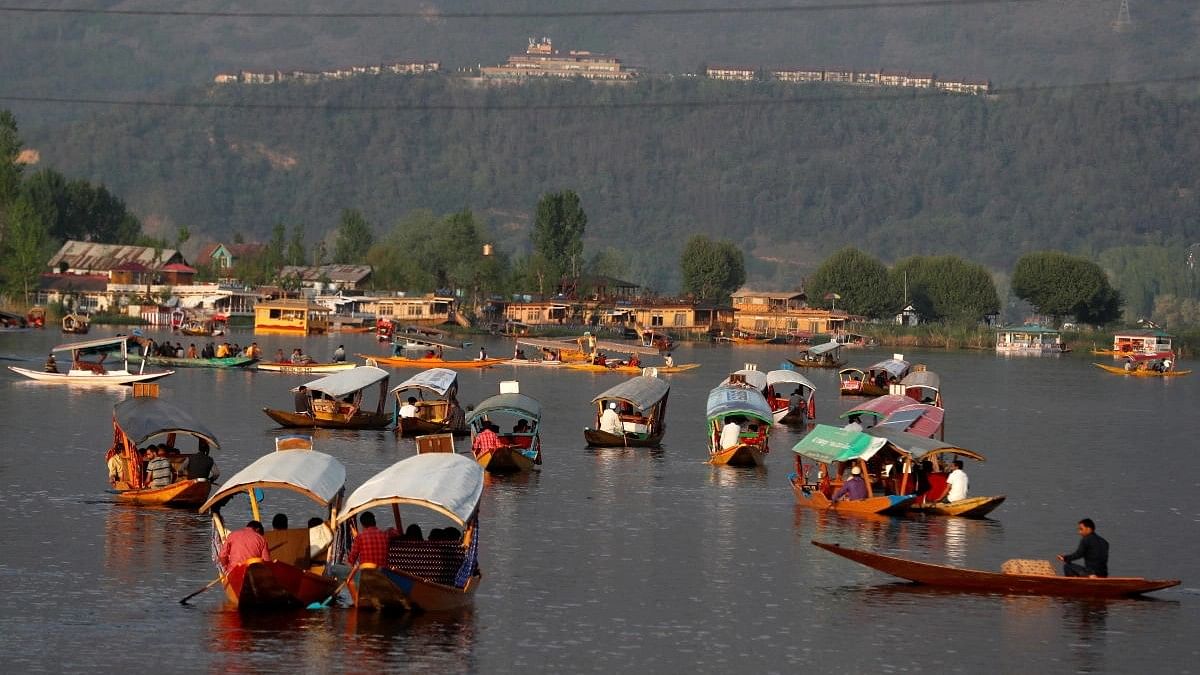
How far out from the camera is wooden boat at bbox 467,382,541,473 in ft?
186

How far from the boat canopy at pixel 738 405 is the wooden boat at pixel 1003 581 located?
77.5 ft

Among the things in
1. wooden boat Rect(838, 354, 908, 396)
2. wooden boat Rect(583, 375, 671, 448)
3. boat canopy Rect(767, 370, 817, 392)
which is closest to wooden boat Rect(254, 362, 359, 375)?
wooden boat Rect(838, 354, 908, 396)

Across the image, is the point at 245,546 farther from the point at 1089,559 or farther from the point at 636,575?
the point at 1089,559

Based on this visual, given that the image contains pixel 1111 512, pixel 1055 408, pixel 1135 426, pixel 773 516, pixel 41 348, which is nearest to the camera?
pixel 773 516

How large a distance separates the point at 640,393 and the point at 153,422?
2551 cm

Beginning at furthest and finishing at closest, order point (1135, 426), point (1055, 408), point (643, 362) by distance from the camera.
A: 1. point (643, 362)
2. point (1055, 408)
3. point (1135, 426)

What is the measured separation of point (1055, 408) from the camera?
4183 inches

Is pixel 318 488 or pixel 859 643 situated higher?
pixel 318 488

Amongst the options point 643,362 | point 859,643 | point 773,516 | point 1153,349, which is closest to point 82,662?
point 859,643

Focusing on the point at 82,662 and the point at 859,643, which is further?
the point at 859,643

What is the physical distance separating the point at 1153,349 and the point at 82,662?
570ft

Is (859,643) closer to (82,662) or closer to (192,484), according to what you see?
(82,662)

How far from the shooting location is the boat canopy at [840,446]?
1925 inches

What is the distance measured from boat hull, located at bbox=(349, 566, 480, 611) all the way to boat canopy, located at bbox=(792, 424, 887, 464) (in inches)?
664
